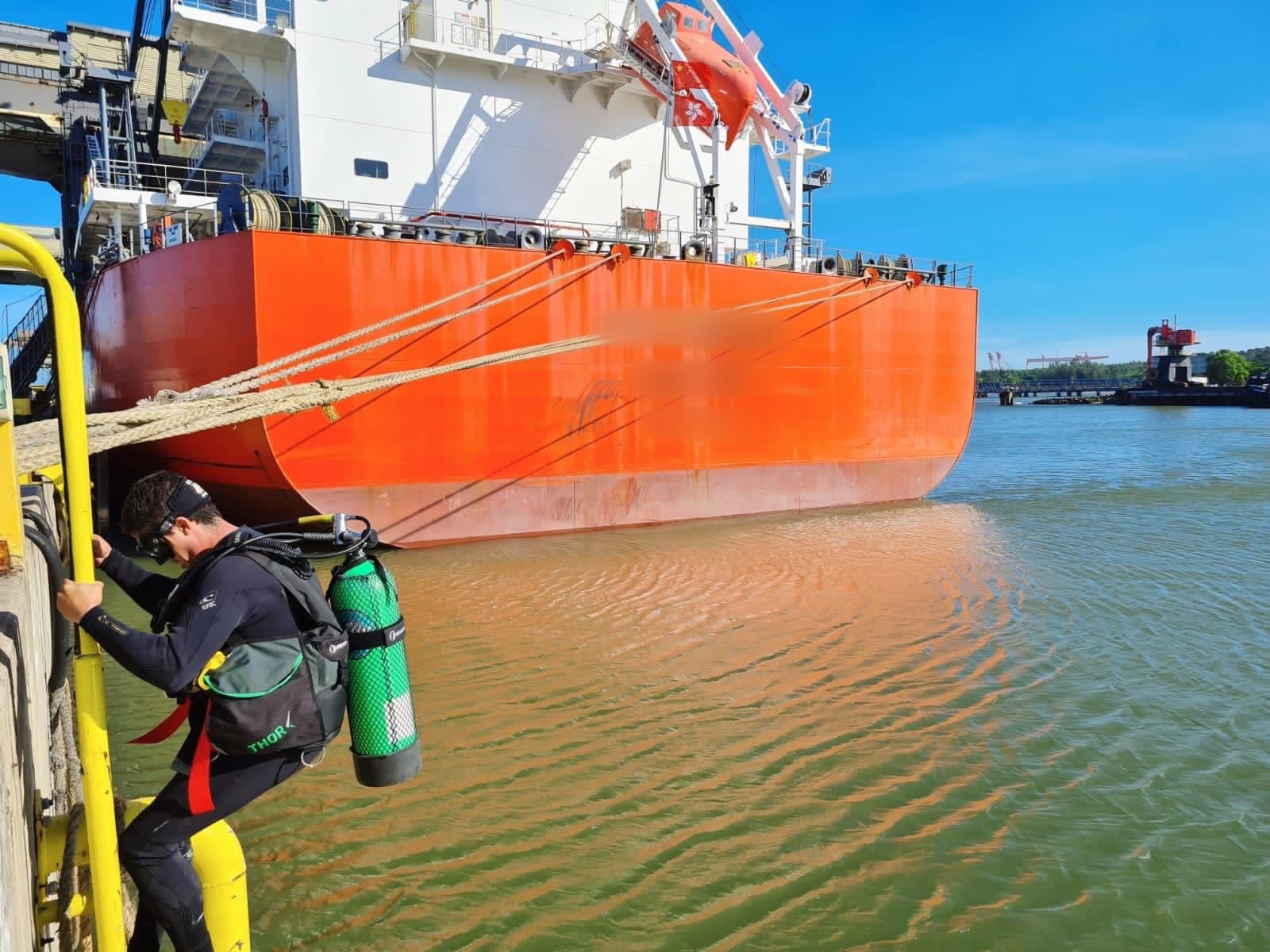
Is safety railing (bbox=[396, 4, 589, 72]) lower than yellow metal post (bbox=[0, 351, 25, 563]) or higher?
higher

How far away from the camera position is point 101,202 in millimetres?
9883

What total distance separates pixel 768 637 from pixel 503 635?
201 cm

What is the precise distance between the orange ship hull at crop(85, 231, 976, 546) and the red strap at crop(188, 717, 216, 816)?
6.56 meters

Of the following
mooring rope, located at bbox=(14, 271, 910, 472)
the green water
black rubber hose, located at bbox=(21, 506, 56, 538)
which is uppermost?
mooring rope, located at bbox=(14, 271, 910, 472)

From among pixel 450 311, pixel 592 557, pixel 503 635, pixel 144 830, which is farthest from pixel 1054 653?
pixel 450 311

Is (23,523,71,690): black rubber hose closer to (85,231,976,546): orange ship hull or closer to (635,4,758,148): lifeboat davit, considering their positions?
(85,231,976,546): orange ship hull

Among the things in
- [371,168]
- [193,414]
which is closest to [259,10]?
[371,168]

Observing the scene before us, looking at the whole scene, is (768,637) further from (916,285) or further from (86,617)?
(916,285)

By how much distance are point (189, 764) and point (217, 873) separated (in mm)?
411

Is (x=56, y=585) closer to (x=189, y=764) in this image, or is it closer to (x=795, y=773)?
(x=189, y=764)

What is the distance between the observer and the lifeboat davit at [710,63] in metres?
11.6

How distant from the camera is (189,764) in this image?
2.16 metres

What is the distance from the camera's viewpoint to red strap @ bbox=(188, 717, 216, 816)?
2115 millimetres

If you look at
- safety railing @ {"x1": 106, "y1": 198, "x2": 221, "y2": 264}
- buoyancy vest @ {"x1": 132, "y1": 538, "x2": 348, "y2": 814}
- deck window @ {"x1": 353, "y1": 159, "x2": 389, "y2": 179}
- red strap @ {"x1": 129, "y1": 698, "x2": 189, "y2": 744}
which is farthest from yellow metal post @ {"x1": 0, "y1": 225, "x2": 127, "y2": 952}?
deck window @ {"x1": 353, "y1": 159, "x2": 389, "y2": 179}
